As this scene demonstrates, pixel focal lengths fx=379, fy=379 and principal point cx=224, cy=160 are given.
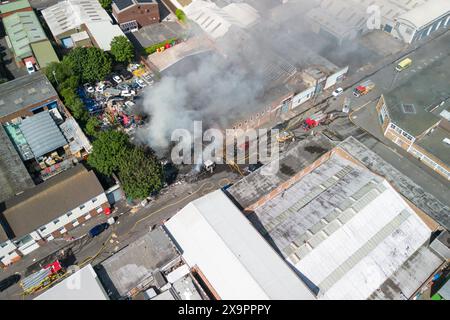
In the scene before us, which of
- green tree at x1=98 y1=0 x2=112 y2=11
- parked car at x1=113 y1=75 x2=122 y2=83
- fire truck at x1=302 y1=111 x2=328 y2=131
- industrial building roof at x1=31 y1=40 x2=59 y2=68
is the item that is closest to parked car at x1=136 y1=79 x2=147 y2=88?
parked car at x1=113 y1=75 x2=122 y2=83

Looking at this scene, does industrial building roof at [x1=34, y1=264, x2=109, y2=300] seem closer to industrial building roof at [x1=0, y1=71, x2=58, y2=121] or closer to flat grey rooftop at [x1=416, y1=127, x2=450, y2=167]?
industrial building roof at [x1=0, y1=71, x2=58, y2=121]

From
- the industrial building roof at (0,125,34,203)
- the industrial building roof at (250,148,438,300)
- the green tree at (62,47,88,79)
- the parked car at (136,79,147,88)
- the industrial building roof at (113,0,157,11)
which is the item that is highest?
the industrial building roof at (113,0,157,11)

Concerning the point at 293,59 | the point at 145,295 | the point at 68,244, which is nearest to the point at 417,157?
the point at 293,59

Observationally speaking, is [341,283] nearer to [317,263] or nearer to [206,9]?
[317,263]

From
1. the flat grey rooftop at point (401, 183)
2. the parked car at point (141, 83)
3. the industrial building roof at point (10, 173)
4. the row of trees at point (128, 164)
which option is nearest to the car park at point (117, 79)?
the parked car at point (141, 83)

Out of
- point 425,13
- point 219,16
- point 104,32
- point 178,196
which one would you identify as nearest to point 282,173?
point 178,196

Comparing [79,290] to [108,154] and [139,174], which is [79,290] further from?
[108,154]

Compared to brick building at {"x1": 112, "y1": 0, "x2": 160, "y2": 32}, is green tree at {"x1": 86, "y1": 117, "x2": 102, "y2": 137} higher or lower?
lower
